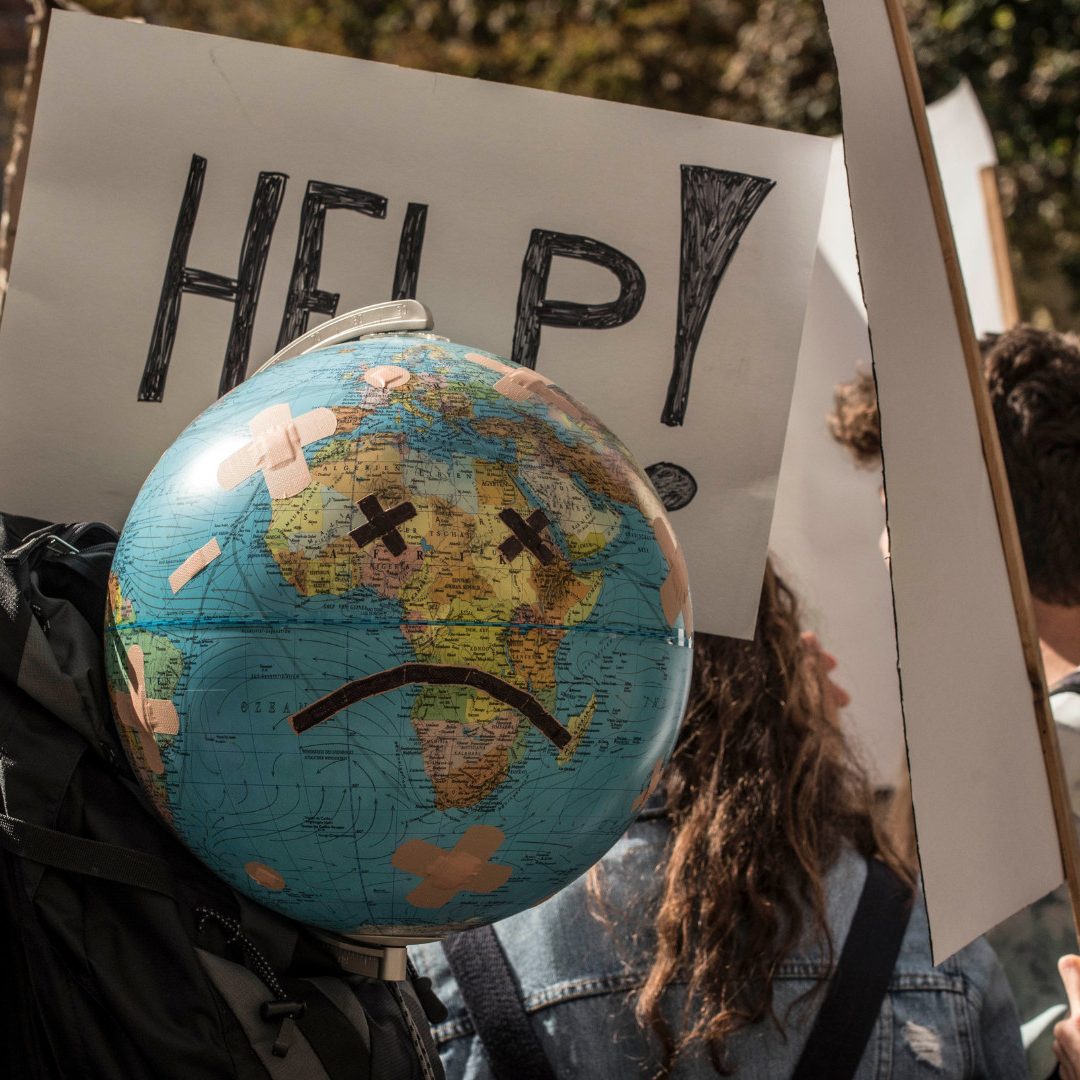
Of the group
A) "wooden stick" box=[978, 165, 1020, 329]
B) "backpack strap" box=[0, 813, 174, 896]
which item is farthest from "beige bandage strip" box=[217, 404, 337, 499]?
"wooden stick" box=[978, 165, 1020, 329]

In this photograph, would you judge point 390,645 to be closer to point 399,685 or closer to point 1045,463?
point 399,685

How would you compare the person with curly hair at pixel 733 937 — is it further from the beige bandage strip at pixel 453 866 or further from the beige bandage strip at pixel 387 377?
the beige bandage strip at pixel 387 377

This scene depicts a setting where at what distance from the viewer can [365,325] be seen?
1.49 m

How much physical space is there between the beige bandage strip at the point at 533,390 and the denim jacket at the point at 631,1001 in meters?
0.85

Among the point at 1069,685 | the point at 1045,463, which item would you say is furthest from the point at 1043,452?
the point at 1069,685

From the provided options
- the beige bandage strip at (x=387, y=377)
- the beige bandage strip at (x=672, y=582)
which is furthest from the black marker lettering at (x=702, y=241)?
the beige bandage strip at (x=387, y=377)

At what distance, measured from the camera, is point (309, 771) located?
1.16m

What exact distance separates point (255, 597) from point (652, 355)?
917mm

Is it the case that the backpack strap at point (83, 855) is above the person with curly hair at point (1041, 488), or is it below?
below

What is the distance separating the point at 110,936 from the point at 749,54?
10278 millimetres

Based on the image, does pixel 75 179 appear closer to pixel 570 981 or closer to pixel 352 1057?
pixel 352 1057

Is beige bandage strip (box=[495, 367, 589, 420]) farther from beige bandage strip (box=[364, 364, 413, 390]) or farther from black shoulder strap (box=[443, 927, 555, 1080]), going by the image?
black shoulder strap (box=[443, 927, 555, 1080])

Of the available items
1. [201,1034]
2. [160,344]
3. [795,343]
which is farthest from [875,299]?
[201,1034]

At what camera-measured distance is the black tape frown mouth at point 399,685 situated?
115 centimetres
